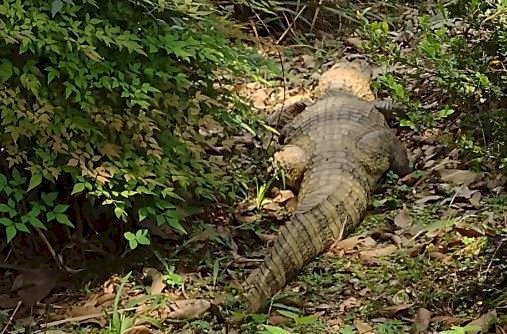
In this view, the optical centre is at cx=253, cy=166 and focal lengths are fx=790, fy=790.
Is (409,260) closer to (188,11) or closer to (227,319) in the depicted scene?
(227,319)

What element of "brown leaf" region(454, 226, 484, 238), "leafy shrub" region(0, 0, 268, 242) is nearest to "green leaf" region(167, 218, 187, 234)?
"leafy shrub" region(0, 0, 268, 242)

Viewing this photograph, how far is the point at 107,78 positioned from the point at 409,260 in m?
1.38

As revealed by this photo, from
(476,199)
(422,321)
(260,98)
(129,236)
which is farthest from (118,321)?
(260,98)

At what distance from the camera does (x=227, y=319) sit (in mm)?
2859

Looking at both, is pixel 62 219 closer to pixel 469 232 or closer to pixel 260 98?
pixel 469 232

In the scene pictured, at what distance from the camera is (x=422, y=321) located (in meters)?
2.66

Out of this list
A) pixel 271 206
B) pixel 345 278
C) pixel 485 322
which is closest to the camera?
pixel 485 322

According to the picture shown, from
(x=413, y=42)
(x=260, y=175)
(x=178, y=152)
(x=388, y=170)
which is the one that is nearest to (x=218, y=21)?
(x=178, y=152)

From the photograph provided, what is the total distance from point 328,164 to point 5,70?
5.47 feet

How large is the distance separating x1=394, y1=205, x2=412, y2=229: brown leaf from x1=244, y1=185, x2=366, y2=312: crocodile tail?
0.17 m

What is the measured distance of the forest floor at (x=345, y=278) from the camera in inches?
109

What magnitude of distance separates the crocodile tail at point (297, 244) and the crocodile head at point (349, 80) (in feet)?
5.25

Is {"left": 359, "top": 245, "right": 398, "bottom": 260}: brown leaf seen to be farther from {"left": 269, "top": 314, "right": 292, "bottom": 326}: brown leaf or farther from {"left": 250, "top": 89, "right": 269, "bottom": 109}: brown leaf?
{"left": 250, "top": 89, "right": 269, "bottom": 109}: brown leaf

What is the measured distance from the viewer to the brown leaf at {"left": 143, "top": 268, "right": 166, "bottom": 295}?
3090 millimetres
